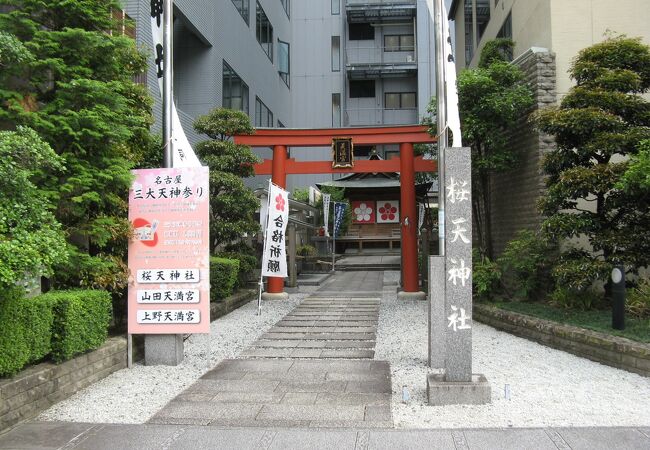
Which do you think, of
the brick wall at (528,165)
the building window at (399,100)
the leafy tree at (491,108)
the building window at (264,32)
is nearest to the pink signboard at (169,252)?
the leafy tree at (491,108)

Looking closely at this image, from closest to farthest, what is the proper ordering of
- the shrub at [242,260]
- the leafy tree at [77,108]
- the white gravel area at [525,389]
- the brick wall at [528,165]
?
the white gravel area at [525,389], the leafy tree at [77,108], the brick wall at [528,165], the shrub at [242,260]

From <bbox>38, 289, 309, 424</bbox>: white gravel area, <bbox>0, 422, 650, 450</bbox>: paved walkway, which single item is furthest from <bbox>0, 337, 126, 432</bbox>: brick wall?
<bbox>0, 422, 650, 450</bbox>: paved walkway

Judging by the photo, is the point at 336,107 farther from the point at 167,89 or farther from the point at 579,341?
the point at 579,341

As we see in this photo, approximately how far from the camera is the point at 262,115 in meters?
25.5

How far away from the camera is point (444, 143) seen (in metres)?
8.54

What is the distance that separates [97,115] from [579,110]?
7278 mm

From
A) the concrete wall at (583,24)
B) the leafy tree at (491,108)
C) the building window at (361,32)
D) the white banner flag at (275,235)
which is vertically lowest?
Result: the white banner flag at (275,235)

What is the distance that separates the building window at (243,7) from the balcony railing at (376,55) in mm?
14531

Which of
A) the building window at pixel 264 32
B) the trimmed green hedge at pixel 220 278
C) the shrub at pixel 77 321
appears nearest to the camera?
the shrub at pixel 77 321

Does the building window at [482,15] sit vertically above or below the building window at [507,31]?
above

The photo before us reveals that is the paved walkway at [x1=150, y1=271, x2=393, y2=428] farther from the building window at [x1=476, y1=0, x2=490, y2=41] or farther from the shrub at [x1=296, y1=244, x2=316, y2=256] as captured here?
the building window at [x1=476, y1=0, x2=490, y2=41]

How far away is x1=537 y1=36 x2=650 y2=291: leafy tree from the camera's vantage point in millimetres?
8930

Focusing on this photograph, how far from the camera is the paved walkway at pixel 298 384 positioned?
5.62 meters

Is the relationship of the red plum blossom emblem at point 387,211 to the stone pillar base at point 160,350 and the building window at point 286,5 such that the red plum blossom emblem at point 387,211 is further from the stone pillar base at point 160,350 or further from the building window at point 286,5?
the stone pillar base at point 160,350
